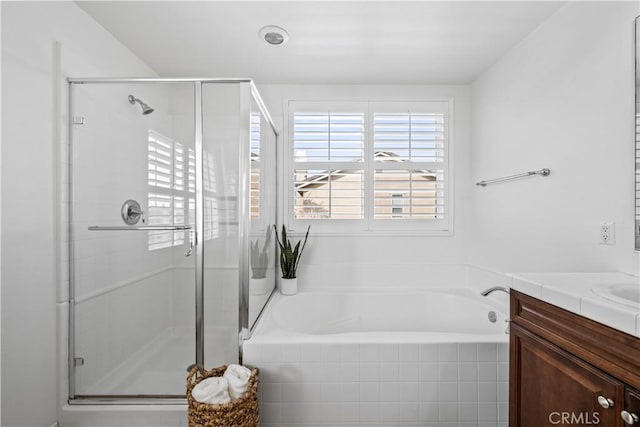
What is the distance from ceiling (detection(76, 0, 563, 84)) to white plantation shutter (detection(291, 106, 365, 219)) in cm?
36

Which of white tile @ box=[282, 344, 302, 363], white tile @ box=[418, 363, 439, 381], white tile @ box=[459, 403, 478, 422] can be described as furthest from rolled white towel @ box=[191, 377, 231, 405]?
white tile @ box=[459, 403, 478, 422]

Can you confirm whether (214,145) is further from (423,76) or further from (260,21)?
(423,76)

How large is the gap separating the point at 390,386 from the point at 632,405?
990 mm

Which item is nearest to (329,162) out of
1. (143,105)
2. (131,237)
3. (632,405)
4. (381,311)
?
(381,311)

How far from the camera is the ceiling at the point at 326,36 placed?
1.69 meters

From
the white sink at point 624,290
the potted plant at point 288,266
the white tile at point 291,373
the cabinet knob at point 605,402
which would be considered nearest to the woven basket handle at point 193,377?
the white tile at point 291,373

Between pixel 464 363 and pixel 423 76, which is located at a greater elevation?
pixel 423 76

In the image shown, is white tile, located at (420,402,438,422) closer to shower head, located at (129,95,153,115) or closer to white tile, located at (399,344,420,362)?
white tile, located at (399,344,420,362)

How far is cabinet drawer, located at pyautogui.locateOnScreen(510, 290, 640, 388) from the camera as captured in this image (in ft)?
2.67

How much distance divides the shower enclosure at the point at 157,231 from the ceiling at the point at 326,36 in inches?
14.8

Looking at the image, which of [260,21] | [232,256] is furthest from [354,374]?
[260,21]

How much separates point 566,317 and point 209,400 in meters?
1.41

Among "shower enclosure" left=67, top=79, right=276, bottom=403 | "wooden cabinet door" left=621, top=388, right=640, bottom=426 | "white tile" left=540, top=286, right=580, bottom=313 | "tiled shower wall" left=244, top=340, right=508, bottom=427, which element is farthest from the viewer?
"shower enclosure" left=67, top=79, right=276, bottom=403

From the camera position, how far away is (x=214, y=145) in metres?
1.78
